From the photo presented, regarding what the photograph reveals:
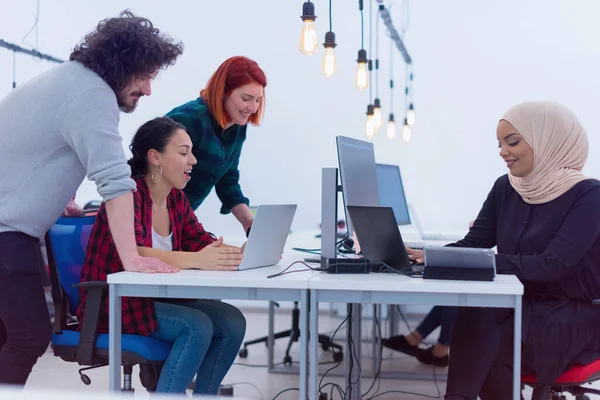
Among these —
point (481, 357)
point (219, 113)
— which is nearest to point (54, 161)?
point (219, 113)

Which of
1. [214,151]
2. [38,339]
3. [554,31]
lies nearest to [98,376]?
[214,151]

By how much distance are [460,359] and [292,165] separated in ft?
14.3

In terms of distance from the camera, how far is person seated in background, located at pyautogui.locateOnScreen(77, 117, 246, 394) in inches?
90.1

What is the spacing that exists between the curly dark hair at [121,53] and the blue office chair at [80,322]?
550 millimetres

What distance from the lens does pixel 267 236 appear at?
237 centimetres

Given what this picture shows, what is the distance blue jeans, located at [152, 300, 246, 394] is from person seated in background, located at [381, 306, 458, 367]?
2.08m

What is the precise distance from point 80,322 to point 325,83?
4.50m

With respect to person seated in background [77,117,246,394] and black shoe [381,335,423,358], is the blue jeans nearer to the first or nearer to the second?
person seated in background [77,117,246,394]

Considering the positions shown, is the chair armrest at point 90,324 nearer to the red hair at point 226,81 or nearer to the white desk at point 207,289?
the white desk at point 207,289

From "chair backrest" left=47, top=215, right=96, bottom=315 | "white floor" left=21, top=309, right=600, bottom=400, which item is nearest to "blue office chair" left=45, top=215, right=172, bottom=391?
"chair backrest" left=47, top=215, right=96, bottom=315

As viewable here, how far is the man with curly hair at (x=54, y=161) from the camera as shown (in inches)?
83.0

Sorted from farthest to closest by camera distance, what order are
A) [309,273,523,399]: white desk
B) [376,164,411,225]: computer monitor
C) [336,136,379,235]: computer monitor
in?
[376,164,411,225]: computer monitor → [336,136,379,235]: computer monitor → [309,273,523,399]: white desk

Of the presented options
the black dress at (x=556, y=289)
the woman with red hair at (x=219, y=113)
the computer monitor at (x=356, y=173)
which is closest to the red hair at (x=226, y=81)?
the woman with red hair at (x=219, y=113)

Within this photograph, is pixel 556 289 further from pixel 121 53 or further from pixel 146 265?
pixel 121 53
